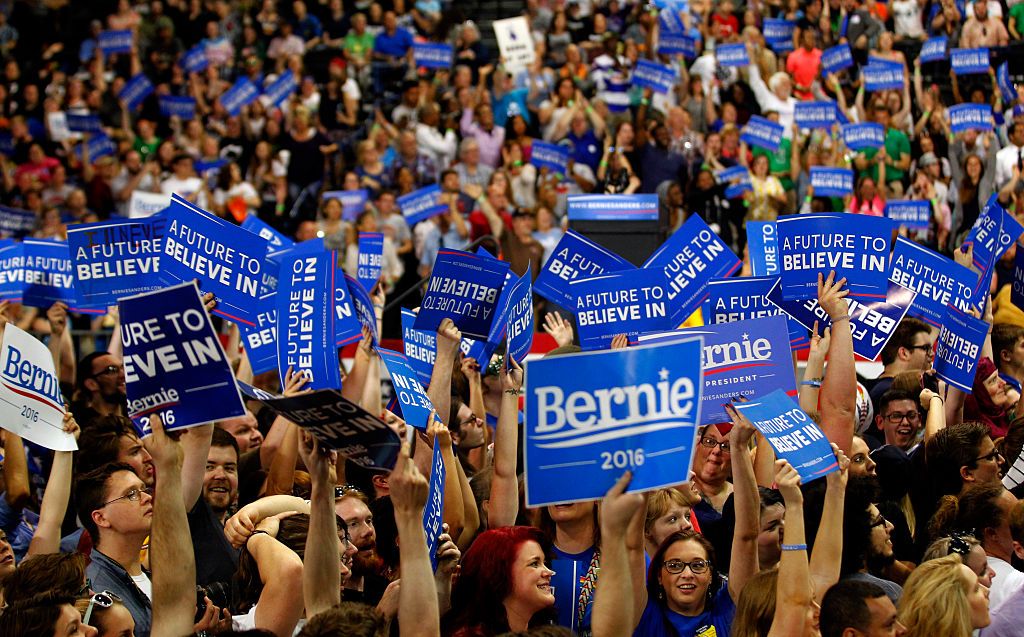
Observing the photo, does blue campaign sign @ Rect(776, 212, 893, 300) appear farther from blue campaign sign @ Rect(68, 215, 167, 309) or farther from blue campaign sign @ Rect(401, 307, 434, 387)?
blue campaign sign @ Rect(68, 215, 167, 309)

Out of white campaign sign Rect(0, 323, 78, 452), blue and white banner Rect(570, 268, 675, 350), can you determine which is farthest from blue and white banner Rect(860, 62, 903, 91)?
white campaign sign Rect(0, 323, 78, 452)

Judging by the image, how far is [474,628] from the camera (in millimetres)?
4664

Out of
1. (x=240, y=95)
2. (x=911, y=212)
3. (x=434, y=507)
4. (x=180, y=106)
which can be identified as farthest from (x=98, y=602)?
(x=180, y=106)

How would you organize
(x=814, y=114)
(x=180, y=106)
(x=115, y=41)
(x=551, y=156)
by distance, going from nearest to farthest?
1. (x=551, y=156)
2. (x=814, y=114)
3. (x=180, y=106)
4. (x=115, y=41)

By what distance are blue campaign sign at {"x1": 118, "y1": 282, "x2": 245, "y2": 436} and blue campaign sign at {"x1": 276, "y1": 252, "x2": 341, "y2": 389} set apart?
5.16 ft

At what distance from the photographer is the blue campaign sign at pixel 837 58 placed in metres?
15.7

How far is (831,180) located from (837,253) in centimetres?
703

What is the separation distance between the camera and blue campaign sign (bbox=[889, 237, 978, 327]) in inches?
285

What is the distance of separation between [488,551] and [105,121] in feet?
47.5

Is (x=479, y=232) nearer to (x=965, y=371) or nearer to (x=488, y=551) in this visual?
(x=965, y=371)

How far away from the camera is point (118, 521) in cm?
489

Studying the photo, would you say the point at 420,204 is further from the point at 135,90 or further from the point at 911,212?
the point at 135,90

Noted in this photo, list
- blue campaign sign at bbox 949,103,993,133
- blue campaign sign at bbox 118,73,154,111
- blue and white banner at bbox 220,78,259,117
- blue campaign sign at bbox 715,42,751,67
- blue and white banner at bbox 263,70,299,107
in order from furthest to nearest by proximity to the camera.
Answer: blue campaign sign at bbox 118,73,154,111 → blue and white banner at bbox 220,78,259,117 → blue and white banner at bbox 263,70,299,107 → blue campaign sign at bbox 715,42,751,67 → blue campaign sign at bbox 949,103,993,133

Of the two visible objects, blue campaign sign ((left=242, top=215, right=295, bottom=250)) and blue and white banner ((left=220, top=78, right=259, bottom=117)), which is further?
blue and white banner ((left=220, top=78, right=259, bottom=117))
